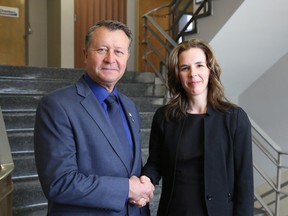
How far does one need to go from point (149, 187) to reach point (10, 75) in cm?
229

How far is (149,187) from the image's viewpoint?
107 cm

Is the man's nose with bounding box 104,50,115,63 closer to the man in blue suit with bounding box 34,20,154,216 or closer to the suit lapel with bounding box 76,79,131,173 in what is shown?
the man in blue suit with bounding box 34,20,154,216

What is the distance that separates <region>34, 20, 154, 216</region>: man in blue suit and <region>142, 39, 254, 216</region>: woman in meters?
0.20

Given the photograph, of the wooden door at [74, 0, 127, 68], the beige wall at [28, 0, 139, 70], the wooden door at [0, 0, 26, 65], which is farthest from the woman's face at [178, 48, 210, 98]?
the wooden door at [0, 0, 26, 65]

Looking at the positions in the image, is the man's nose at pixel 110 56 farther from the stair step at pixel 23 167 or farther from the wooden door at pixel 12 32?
the wooden door at pixel 12 32

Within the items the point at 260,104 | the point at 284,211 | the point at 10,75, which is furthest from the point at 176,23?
the point at 284,211

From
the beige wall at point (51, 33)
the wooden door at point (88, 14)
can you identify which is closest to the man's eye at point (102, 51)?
the beige wall at point (51, 33)

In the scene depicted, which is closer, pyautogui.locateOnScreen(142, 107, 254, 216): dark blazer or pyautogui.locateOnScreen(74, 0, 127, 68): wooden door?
pyautogui.locateOnScreen(142, 107, 254, 216): dark blazer

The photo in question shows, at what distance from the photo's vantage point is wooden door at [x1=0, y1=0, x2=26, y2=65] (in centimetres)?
482

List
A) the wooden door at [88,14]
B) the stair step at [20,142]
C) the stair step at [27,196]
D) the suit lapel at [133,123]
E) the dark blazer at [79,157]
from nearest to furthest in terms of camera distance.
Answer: the dark blazer at [79,157] → the suit lapel at [133,123] → the stair step at [27,196] → the stair step at [20,142] → the wooden door at [88,14]

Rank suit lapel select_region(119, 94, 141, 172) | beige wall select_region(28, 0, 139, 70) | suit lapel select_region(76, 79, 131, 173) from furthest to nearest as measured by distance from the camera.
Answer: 1. beige wall select_region(28, 0, 139, 70)
2. suit lapel select_region(119, 94, 141, 172)
3. suit lapel select_region(76, 79, 131, 173)

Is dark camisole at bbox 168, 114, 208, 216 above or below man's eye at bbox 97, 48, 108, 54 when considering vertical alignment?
below

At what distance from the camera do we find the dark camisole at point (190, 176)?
1.22m

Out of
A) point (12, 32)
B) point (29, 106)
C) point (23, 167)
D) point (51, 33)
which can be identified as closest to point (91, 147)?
point (23, 167)
